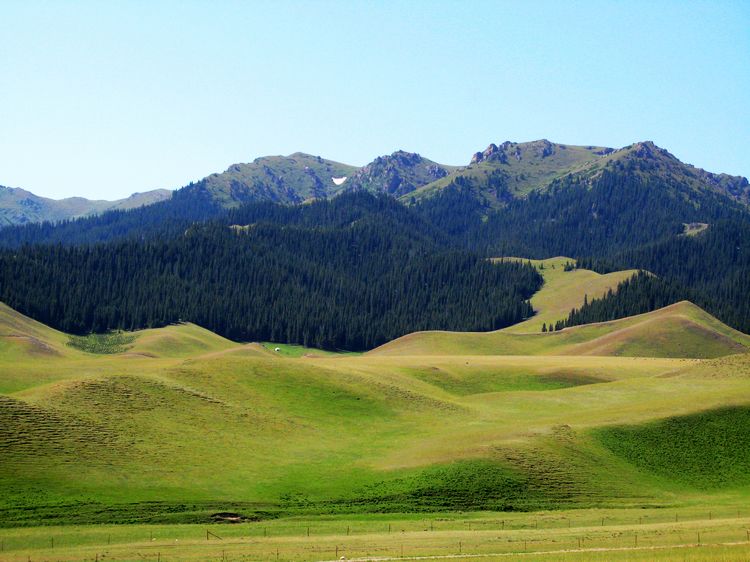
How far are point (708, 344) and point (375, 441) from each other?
117 m

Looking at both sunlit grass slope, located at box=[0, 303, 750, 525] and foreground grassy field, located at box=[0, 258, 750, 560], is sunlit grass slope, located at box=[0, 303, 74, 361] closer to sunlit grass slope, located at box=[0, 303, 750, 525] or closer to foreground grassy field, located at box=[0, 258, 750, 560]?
foreground grassy field, located at box=[0, 258, 750, 560]

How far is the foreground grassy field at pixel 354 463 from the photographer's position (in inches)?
2240

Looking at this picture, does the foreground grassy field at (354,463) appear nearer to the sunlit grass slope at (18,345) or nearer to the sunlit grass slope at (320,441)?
the sunlit grass slope at (320,441)

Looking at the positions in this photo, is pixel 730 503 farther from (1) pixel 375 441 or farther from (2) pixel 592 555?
(1) pixel 375 441

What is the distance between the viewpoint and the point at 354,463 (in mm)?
84125

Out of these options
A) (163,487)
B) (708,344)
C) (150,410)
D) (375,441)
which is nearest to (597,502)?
(375,441)

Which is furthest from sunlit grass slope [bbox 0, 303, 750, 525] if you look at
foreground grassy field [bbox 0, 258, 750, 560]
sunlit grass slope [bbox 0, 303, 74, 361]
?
sunlit grass slope [bbox 0, 303, 74, 361]

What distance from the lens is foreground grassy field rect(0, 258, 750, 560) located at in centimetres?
5691

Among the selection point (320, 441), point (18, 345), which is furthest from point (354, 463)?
point (18, 345)

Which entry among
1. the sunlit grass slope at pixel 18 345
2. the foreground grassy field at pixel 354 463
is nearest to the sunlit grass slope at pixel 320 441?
the foreground grassy field at pixel 354 463

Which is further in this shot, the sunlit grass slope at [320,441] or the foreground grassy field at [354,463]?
the sunlit grass slope at [320,441]

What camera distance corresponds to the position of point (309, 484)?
249 ft

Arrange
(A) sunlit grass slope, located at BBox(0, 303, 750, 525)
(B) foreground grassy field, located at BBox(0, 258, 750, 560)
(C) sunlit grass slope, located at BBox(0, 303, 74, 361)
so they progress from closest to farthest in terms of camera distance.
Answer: (B) foreground grassy field, located at BBox(0, 258, 750, 560) → (A) sunlit grass slope, located at BBox(0, 303, 750, 525) → (C) sunlit grass slope, located at BBox(0, 303, 74, 361)

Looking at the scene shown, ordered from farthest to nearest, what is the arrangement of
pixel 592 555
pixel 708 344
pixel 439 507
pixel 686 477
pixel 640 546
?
1. pixel 708 344
2. pixel 686 477
3. pixel 439 507
4. pixel 640 546
5. pixel 592 555
